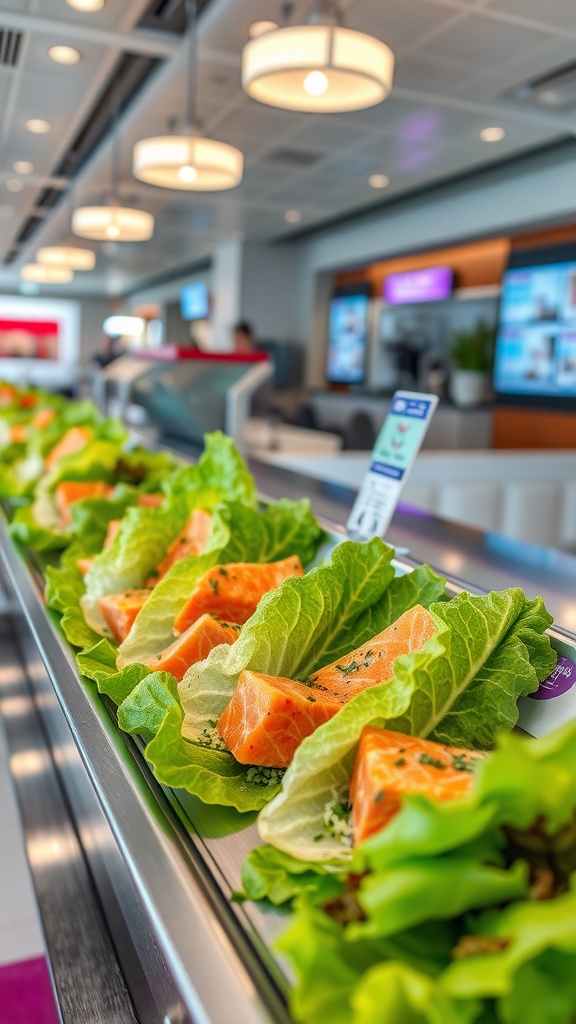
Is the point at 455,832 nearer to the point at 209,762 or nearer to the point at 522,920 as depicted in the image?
the point at 522,920

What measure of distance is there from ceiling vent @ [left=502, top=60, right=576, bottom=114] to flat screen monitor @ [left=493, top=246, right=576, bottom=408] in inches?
84.2

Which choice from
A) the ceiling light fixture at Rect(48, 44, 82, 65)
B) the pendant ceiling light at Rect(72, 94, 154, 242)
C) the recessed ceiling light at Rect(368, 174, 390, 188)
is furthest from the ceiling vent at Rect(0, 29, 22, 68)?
the recessed ceiling light at Rect(368, 174, 390, 188)

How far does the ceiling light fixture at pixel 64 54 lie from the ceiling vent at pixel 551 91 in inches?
104

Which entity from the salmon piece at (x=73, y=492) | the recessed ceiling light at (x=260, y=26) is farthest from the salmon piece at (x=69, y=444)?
the recessed ceiling light at (x=260, y=26)

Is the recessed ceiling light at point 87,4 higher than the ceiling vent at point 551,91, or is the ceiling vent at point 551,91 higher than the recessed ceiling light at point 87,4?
the recessed ceiling light at point 87,4

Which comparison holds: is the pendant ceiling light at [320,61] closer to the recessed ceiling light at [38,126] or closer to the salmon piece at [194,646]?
the salmon piece at [194,646]

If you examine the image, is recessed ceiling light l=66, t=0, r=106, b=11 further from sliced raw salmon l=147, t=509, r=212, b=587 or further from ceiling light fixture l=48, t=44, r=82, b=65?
sliced raw salmon l=147, t=509, r=212, b=587

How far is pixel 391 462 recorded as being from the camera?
6.05ft

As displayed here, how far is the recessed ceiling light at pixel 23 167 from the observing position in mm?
8289

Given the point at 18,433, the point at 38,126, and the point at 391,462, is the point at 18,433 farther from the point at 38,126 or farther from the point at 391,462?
the point at 38,126

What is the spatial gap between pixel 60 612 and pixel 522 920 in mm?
1304

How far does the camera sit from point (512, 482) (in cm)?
577

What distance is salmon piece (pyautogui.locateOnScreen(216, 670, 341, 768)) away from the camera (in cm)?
102

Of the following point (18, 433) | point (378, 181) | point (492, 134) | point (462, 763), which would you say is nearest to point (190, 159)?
point (18, 433)
